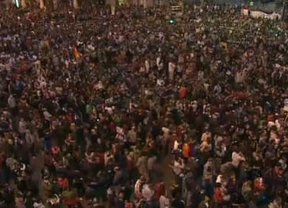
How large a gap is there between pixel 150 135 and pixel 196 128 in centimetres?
163

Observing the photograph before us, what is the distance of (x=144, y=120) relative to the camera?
17.0 metres

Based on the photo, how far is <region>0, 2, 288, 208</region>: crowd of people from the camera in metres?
13.5

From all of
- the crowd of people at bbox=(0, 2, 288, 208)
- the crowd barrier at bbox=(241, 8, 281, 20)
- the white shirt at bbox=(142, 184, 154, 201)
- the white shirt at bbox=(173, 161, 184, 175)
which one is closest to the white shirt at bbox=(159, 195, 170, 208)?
the crowd of people at bbox=(0, 2, 288, 208)

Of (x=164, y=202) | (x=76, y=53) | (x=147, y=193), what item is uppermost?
(x=76, y=53)

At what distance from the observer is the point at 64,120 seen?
659 inches

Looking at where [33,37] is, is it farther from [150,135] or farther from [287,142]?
[287,142]

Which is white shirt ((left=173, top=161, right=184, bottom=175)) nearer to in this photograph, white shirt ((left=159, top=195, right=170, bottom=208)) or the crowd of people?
the crowd of people

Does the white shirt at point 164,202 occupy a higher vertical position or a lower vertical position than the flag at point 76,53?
lower

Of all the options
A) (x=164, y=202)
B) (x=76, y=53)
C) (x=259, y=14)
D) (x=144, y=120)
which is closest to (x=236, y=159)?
(x=164, y=202)

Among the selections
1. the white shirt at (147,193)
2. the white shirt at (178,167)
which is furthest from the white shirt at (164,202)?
the white shirt at (178,167)

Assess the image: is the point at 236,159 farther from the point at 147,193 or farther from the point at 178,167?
the point at 147,193

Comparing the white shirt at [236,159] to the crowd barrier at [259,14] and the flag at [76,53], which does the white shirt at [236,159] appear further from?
the crowd barrier at [259,14]

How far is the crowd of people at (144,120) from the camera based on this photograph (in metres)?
13.5

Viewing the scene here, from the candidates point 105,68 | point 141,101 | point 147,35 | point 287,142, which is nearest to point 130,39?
point 147,35
